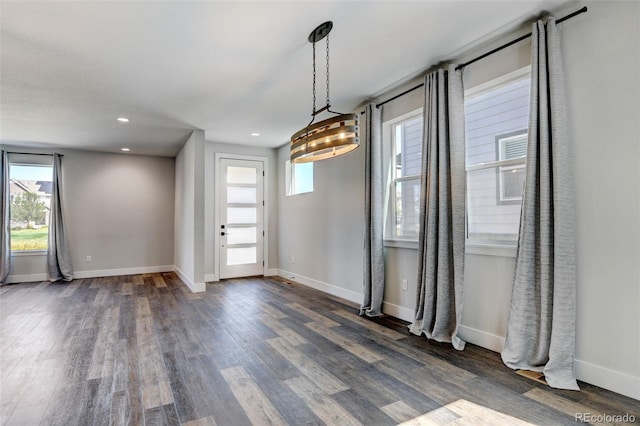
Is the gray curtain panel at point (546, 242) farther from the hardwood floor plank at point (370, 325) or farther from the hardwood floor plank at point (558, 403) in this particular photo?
the hardwood floor plank at point (370, 325)

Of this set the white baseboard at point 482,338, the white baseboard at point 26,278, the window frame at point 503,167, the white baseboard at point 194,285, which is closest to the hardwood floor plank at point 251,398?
the white baseboard at point 482,338

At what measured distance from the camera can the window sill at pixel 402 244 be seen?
3.69 metres

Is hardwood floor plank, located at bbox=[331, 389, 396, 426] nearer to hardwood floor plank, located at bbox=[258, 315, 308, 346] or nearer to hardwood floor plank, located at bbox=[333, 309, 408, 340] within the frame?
hardwood floor plank, located at bbox=[258, 315, 308, 346]

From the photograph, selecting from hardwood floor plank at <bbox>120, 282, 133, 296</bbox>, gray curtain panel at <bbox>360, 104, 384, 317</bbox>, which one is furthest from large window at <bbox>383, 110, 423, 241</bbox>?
hardwood floor plank at <bbox>120, 282, 133, 296</bbox>

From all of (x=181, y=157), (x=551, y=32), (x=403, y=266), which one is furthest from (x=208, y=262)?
(x=551, y=32)

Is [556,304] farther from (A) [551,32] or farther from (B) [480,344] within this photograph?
(A) [551,32]

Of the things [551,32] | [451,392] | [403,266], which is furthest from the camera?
[403,266]

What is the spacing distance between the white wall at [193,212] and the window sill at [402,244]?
3121mm

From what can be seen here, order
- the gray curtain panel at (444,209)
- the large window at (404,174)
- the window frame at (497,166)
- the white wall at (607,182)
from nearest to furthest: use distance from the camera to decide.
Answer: the white wall at (607,182) → the window frame at (497,166) → the gray curtain panel at (444,209) → the large window at (404,174)

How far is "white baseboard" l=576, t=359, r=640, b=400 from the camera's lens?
2105 mm

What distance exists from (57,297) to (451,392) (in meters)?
5.76

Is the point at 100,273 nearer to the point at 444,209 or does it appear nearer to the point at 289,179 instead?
the point at 289,179

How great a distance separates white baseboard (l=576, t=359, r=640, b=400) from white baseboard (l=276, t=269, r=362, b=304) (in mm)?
2550

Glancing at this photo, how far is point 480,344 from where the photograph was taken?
9.84ft
